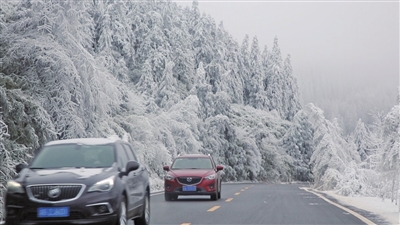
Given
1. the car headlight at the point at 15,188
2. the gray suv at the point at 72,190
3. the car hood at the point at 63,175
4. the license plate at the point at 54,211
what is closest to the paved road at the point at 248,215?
the gray suv at the point at 72,190

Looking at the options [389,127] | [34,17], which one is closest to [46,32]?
[34,17]

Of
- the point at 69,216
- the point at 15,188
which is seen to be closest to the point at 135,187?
the point at 69,216

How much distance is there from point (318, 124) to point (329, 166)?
5.73 m

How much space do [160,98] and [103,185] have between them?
56.7 meters

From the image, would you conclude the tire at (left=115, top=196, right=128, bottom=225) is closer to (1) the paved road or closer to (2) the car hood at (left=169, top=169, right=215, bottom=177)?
(1) the paved road

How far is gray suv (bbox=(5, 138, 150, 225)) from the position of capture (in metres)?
10.1

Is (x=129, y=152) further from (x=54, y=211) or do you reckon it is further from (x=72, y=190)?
Result: (x=54, y=211)

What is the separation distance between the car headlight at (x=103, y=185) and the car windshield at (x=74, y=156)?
0.84 metres

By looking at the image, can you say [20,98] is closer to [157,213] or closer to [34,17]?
[34,17]

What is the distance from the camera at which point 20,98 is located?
2148cm

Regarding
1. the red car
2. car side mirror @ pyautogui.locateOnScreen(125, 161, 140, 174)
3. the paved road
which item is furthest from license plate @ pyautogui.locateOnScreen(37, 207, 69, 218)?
the red car

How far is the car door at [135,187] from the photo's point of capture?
38.1 ft

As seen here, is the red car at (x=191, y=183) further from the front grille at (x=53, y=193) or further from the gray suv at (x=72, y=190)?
the front grille at (x=53, y=193)

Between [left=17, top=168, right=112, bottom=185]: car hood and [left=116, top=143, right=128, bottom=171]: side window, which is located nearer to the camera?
[left=17, top=168, right=112, bottom=185]: car hood
